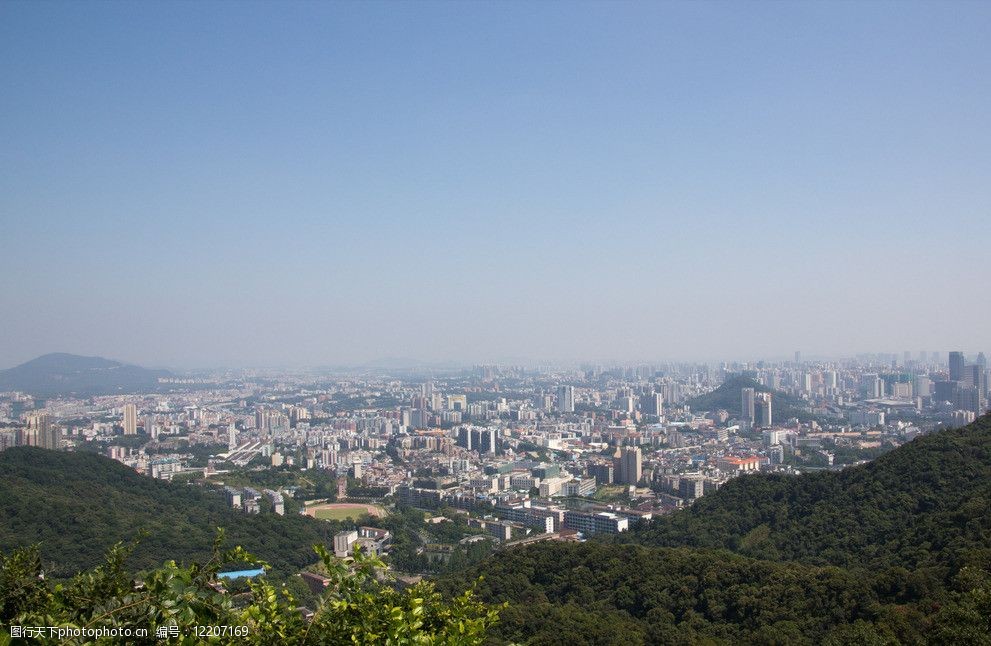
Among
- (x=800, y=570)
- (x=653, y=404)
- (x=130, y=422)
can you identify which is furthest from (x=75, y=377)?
(x=800, y=570)

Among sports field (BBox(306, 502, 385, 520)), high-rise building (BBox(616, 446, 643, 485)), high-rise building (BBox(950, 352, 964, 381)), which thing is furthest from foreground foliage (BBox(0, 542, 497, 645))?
high-rise building (BBox(950, 352, 964, 381))

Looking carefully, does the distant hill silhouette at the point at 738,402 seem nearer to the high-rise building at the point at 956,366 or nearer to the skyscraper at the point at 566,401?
the skyscraper at the point at 566,401

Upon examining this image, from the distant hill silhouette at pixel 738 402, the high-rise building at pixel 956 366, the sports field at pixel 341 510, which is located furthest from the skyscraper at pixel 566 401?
the sports field at pixel 341 510

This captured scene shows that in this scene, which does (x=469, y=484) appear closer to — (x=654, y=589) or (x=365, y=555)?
(x=654, y=589)

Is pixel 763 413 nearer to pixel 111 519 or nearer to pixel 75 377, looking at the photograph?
pixel 111 519

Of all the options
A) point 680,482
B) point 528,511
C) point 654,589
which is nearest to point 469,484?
point 528,511

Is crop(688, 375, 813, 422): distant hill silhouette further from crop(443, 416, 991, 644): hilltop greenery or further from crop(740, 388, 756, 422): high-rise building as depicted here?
crop(443, 416, 991, 644): hilltop greenery
